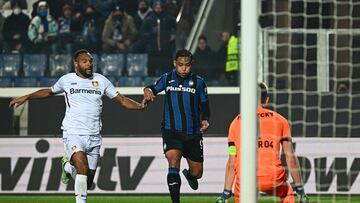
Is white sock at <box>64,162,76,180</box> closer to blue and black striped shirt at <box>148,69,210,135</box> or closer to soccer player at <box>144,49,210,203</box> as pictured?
soccer player at <box>144,49,210,203</box>

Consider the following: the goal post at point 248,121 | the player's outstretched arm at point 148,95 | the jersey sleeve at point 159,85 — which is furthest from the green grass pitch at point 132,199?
the goal post at point 248,121

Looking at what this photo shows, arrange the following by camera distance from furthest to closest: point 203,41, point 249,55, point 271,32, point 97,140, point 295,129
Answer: point 203,41 < point 295,129 < point 271,32 < point 97,140 < point 249,55

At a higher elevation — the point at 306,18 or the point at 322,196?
the point at 306,18

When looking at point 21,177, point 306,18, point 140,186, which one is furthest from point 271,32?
point 21,177

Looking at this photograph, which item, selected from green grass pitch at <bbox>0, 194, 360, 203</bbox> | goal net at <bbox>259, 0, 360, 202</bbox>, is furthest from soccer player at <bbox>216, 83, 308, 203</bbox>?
goal net at <bbox>259, 0, 360, 202</bbox>

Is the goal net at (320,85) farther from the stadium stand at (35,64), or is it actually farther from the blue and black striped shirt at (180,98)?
the stadium stand at (35,64)

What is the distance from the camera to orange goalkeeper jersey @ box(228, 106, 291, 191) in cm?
824

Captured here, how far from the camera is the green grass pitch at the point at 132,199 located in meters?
13.2

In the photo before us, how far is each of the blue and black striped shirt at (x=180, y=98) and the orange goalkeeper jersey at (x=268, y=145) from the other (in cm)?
245

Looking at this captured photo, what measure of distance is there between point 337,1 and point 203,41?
10.1 feet

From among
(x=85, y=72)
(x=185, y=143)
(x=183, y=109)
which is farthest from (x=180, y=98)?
(x=85, y=72)

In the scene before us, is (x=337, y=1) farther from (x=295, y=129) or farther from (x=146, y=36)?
(x=146, y=36)

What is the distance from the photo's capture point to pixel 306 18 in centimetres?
1393

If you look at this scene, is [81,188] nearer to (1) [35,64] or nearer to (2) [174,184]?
(2) [174,184]
